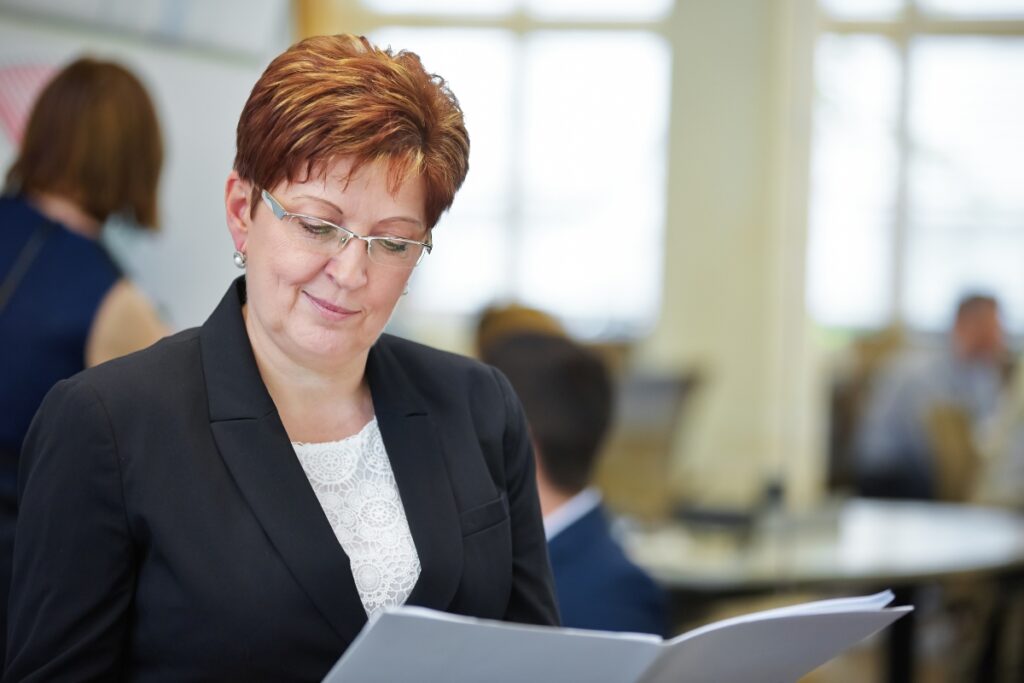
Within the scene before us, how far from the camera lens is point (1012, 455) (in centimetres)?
587

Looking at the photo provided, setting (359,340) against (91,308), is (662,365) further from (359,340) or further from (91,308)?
(359,340)

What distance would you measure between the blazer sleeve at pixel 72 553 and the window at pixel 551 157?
25.4 feet

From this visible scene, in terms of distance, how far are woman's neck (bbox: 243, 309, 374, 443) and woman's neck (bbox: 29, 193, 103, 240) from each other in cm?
108

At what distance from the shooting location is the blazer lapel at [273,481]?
4.46 feet

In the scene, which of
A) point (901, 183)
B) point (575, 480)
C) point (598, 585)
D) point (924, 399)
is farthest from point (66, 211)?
point (901, 183)

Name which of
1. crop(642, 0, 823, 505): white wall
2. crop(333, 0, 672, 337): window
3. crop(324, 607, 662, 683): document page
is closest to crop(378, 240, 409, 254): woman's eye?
crop(324, 607, 662, 683): document page

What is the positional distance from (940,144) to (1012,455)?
378cm

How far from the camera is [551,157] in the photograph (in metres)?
9.45

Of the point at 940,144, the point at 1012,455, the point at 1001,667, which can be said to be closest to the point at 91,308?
the point at 1001,667

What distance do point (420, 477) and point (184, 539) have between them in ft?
0.91

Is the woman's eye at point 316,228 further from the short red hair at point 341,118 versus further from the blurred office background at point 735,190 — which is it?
the blurred office background at point 735,190

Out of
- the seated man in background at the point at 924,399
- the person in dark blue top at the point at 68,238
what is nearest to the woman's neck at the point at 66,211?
the person in dark blue top at the point at 68,238

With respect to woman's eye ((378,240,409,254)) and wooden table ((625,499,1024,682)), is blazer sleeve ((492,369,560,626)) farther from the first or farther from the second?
wooden table ((625,499,1024,682))

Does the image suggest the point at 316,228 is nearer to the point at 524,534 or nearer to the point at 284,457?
the point at 284,457
